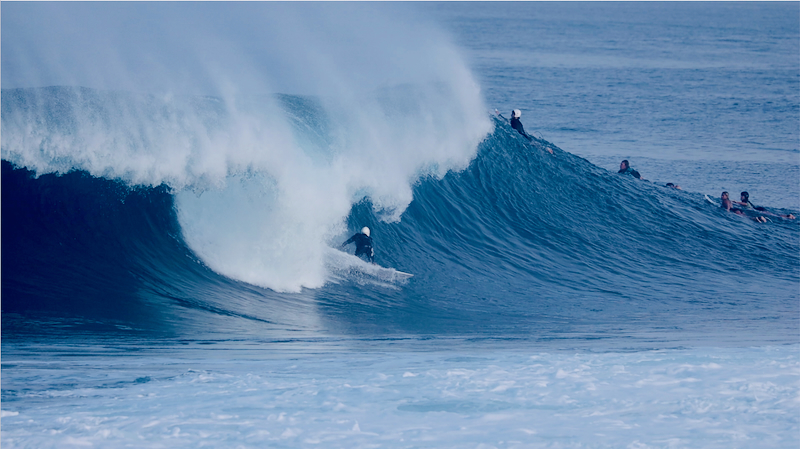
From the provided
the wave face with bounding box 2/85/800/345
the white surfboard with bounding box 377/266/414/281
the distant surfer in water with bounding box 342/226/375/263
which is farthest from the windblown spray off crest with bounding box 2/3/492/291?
the white surfboard with bounding box 377/266/414/281

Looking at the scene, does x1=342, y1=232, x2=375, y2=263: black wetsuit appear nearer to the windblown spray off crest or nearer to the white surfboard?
the white surfboard

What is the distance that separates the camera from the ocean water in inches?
237

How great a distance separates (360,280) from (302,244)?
0.88m

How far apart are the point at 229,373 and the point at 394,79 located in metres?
11.3

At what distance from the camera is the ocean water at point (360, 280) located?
19.7 ft

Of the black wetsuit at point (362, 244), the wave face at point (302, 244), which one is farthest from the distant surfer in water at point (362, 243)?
the wave face at point (302, 244)

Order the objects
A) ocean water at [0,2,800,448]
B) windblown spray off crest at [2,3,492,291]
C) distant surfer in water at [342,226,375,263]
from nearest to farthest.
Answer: ocean water at [0,2,800,448] → windblown spray off crest at [2,3,492,291] → distant surfer in water at [342,226,375,263]

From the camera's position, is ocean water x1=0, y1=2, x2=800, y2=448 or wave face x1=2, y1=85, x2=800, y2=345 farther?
wave face x1=2, y1=85, x2=800, y2=345

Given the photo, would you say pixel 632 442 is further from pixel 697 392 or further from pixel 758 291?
pixel 758 291

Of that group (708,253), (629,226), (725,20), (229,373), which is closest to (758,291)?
(708,253)

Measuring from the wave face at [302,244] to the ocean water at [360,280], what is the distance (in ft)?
0.12

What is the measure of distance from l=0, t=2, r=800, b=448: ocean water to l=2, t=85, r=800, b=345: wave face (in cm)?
4

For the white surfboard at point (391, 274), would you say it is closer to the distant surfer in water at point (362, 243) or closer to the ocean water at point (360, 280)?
the ocean water at point (360, 280)

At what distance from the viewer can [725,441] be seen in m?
5.68
